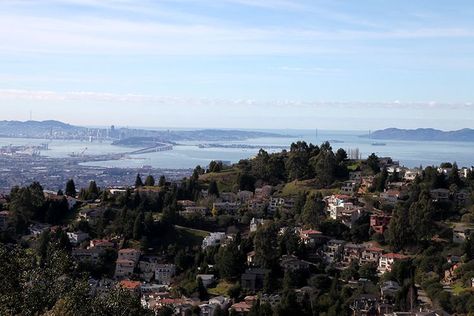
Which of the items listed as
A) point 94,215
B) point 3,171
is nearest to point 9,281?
point 94,215

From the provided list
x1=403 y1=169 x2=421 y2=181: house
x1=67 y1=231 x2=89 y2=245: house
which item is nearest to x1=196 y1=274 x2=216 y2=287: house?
x1=67 y1=231 x2=89 y2=245: house

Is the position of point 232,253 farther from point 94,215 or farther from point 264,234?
point 94,215

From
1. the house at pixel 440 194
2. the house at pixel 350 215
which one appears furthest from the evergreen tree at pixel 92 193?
the house at pixel 440 194

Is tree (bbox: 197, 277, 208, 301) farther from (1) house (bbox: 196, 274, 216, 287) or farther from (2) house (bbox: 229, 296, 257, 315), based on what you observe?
(2) house (bbox: 229, 296, 257, 315)

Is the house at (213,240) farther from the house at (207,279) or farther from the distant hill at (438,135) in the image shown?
the distant hill at (438,135)

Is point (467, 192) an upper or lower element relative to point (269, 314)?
upper
